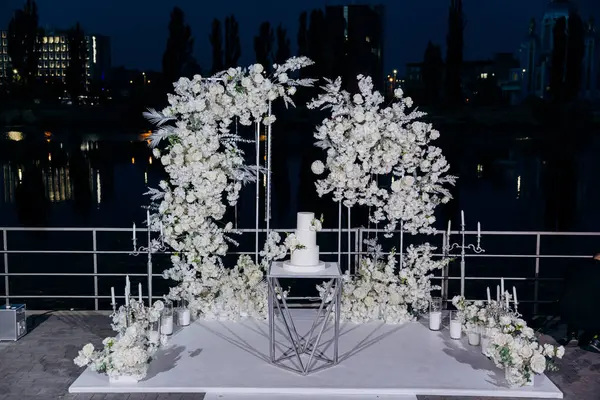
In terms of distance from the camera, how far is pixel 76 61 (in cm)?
3625

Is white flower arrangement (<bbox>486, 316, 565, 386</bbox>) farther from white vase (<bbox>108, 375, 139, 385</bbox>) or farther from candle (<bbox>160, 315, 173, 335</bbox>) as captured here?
candle (<bbox>160, 315, 173, 335</bbox>)

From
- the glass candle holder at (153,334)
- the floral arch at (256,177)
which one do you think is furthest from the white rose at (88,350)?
the floral arch at (256,177)

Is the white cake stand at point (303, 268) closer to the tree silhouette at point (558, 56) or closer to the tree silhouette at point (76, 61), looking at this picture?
the tree silhouette at point (558, 56)

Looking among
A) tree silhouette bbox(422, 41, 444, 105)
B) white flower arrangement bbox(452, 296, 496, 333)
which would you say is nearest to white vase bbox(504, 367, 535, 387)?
white flower arrangement bbox(452, 296, 496, 333)

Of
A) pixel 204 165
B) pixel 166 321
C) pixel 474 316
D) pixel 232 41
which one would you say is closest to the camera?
pixel 474 316

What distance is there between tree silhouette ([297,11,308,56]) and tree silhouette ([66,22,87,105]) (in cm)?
1335

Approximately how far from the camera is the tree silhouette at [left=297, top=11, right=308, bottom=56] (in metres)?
26.5

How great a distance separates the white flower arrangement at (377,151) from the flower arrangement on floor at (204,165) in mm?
506

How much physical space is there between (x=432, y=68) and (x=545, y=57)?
Result: 6647 mm

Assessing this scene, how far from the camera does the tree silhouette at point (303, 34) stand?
87.0ft

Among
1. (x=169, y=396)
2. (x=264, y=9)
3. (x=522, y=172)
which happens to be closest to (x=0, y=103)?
(x=264, y=9)

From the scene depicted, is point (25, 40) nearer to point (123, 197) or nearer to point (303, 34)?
point (123, 197)

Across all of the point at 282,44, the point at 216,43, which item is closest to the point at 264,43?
the point at 282,44

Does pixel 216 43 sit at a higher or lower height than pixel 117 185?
higher
